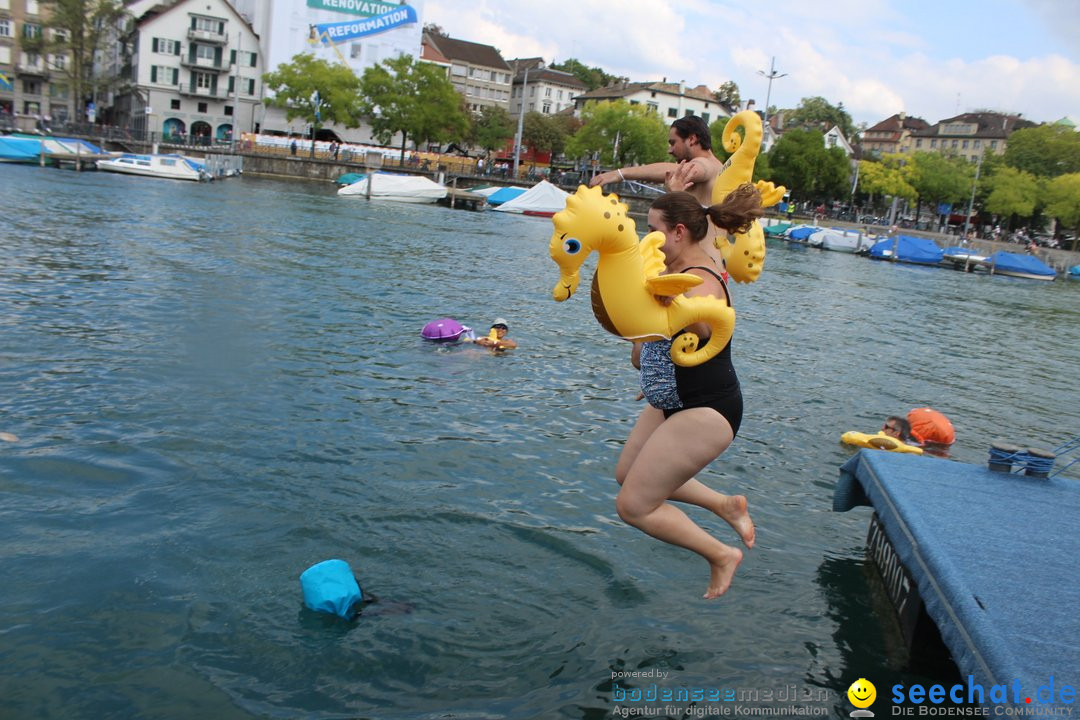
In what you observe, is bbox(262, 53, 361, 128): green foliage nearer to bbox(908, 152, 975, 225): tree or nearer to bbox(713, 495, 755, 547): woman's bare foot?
bbox(908, 152, 975, 225): tree

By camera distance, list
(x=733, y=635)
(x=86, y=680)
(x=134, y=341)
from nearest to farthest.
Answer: (x=86, y=680)
(x=733, y=635)
(x=134, y=341)

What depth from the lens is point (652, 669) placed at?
18.5ft

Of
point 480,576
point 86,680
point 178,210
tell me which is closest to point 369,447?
point 480,576

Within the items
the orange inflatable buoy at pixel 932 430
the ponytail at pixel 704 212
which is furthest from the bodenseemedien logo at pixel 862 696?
the orange inflatable buoy at pixel 932 430

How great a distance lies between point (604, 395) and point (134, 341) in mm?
6981

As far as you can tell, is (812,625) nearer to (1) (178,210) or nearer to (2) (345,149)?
(1) (178,210)

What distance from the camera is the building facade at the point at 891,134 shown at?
17150cm

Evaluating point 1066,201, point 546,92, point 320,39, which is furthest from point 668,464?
point 546,92

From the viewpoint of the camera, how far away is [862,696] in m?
5.57

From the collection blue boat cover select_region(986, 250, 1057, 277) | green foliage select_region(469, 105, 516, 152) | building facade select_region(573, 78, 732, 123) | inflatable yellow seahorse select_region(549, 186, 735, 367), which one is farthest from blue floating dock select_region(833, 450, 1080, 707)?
building facade select_region(573, 78, 732, 123)

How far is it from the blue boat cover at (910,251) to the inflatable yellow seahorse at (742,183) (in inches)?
2590

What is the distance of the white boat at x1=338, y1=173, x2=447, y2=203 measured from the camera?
64.3 metres

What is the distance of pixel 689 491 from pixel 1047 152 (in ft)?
426

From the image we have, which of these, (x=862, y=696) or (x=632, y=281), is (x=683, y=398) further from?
(x=862, y=696)
